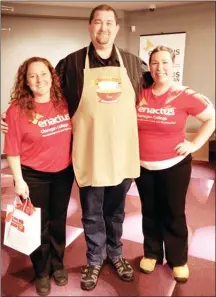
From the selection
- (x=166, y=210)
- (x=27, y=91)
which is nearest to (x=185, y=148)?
(x=166, y=210)

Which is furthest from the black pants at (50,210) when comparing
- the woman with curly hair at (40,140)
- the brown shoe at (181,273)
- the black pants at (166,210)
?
the brown shoe at (181,273)

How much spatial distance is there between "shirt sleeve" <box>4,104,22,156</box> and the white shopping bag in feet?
0.54

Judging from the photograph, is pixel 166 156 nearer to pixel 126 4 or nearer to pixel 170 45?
pixel 170 45

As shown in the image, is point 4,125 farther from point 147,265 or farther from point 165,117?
point 147,265

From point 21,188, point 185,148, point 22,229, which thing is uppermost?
point 185,148

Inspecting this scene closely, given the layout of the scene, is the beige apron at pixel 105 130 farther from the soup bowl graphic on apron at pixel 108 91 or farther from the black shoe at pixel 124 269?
the black shoe at pixel 124 269

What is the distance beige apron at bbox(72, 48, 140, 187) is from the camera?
881 mm

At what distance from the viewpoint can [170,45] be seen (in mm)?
864

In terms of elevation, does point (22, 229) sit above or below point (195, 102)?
below

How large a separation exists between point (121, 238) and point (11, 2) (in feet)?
2.45

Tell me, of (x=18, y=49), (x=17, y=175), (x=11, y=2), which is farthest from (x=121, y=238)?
(x=11, y=2)

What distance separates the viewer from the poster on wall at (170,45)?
2.82 feet

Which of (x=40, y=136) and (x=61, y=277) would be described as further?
(x=61, y=277)

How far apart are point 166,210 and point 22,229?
0.42m
